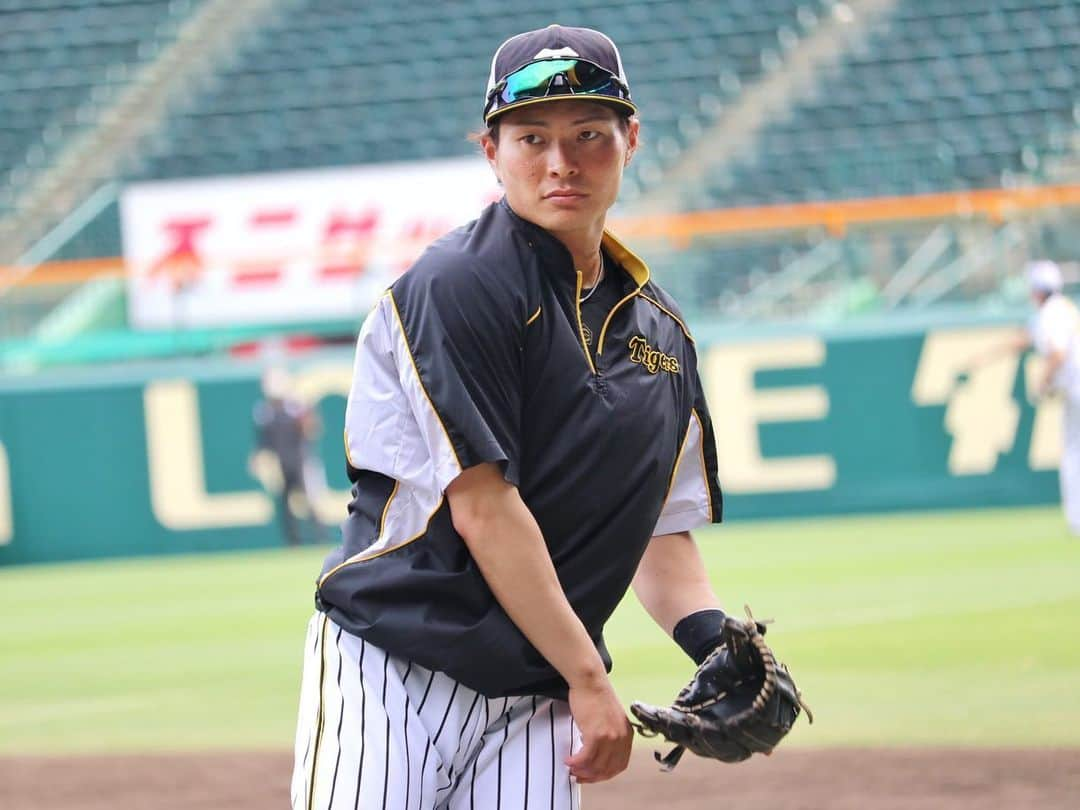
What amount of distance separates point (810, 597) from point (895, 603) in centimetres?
66

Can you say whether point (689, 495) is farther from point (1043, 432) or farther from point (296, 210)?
point (296, 210)

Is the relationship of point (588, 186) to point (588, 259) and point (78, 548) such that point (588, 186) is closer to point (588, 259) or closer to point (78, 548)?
point (588, 259)

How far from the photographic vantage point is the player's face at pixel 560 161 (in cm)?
275

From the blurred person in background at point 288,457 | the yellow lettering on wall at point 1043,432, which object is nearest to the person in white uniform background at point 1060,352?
the yellow lettering on wall at point 1043,432

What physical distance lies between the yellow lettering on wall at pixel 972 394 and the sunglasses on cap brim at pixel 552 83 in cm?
1362

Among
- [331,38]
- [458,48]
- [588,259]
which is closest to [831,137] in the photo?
[458,48]

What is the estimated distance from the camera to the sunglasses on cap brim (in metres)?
2.70

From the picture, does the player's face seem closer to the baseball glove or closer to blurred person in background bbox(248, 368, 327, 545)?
the baseball glove

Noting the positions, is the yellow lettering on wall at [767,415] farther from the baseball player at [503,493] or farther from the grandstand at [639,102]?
the baseball player at [503,493]

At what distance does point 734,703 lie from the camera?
291 cm

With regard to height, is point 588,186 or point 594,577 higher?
point 588,186

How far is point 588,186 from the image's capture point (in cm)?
278

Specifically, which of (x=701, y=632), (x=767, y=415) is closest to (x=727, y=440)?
(x=767, y=415)

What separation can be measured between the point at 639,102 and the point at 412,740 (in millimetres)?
18427
